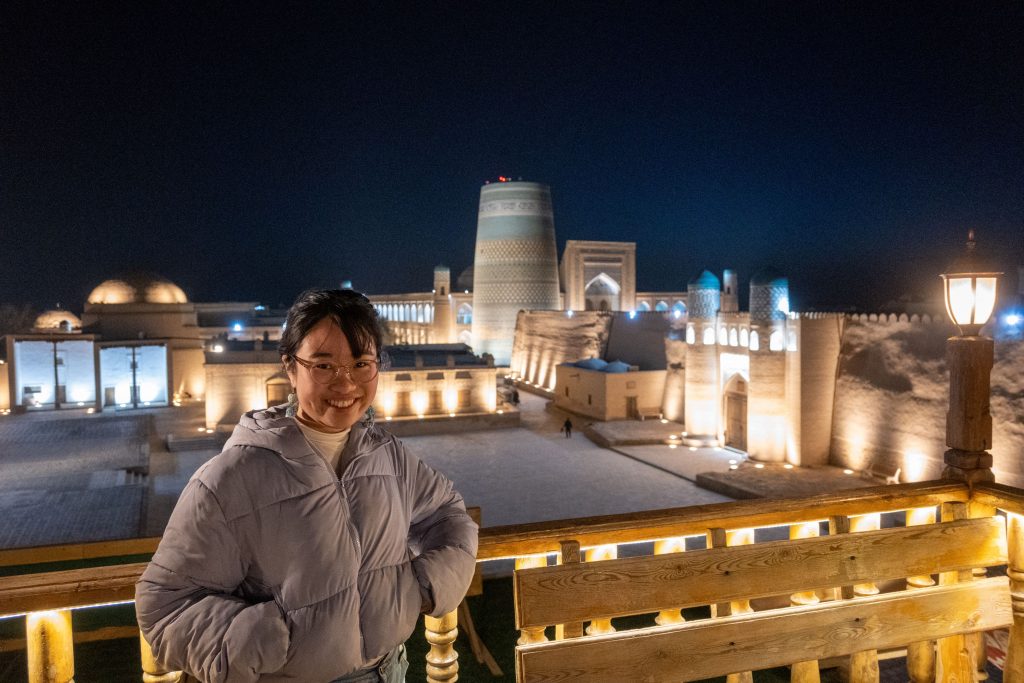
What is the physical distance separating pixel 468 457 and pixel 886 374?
25.5 feet

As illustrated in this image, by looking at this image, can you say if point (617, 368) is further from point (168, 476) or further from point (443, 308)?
point (443, 308)

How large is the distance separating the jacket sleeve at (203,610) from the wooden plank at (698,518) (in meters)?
0.70

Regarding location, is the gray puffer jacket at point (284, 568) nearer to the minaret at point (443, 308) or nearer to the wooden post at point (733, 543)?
the wooden post at point (733, 543)

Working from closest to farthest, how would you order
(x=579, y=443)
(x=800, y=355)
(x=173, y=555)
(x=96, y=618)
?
(x=173, y=555)
(x=96, y=618)
(x=800, y=355)
(x=579, y=443)

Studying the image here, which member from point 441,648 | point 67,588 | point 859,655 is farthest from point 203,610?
point 859,655

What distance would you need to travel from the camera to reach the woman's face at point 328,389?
1.46 metres

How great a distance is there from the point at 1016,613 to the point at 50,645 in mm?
2611

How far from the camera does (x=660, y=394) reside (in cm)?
1816

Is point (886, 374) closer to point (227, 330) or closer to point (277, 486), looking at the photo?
point (277, 486)

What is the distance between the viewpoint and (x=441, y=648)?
1.77 metres

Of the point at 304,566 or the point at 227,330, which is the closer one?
the point at 304,566

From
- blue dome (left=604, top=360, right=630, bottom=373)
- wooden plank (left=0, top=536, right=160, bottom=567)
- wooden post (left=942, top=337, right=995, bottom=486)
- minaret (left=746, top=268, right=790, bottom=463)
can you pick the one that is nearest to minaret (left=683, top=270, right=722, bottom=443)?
minaret (left=746, top=268, right=790, bottom=463)

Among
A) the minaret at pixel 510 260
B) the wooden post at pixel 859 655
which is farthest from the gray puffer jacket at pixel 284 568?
the minaret at pixel 510 260

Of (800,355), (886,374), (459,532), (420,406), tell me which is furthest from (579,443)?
(459,532)
